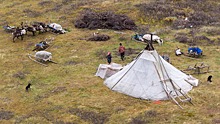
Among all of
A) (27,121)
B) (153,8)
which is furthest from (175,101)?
(153,8)

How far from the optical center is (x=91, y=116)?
707 inches

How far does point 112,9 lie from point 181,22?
324 inches

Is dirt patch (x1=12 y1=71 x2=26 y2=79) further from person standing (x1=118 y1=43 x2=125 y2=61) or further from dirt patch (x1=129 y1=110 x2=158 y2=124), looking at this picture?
dirt patch (x1=129 y1=110 x2=158 y2=124)

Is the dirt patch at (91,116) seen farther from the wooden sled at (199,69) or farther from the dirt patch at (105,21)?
the dirt patch at (105,21)

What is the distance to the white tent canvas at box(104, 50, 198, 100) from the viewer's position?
19688 mm

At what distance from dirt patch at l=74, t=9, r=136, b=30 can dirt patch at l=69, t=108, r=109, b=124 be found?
15.5 m

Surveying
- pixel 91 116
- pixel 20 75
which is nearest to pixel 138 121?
pixel 91 116

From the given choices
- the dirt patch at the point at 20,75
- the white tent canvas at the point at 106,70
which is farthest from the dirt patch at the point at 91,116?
the dirt patch at the point at 20,75

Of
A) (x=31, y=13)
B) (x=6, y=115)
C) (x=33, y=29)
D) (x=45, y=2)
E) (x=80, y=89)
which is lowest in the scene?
(x=6, y=115)

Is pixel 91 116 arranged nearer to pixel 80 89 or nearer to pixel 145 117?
pixel 145 117

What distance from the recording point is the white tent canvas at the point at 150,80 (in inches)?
775

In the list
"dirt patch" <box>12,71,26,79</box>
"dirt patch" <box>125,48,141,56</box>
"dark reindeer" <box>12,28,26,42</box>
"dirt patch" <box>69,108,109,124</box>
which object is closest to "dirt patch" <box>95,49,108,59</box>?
"dirt patch" <box>125,48,141,56</box>

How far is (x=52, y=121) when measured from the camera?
1752 cm

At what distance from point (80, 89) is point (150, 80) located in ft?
14.1
